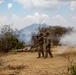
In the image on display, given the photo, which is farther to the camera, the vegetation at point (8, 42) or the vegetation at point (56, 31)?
the vegetation at point (56, 31)

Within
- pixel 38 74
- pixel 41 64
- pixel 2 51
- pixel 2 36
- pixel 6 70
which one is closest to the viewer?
pixel 38 74

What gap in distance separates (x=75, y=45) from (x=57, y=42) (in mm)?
9131

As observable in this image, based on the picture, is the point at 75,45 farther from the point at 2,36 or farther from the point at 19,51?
the point at 2,36

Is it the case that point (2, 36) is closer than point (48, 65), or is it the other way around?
point (48, 65)

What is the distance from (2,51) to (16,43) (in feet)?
6.70

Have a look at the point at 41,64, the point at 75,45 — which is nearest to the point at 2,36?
the point at 75,45

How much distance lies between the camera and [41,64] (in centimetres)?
1648

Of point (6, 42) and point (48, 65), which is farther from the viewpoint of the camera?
point (6, 42)

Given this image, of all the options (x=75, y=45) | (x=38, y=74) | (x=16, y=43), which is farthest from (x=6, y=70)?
(x=16, y=43)

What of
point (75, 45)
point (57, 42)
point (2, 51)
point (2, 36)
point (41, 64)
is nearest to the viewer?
point (41, 64)

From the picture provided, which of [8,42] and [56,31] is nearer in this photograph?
[8,42]

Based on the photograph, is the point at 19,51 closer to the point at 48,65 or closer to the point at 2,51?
the point at 2,51

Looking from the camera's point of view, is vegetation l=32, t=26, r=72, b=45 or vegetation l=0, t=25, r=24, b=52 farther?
Result: vegetation l=32, t=26, r=72, b=45

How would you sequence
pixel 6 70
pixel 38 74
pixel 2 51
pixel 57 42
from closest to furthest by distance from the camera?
pixel 38 74, pixel 6 70, pixel 2 51, pixel 57 42
